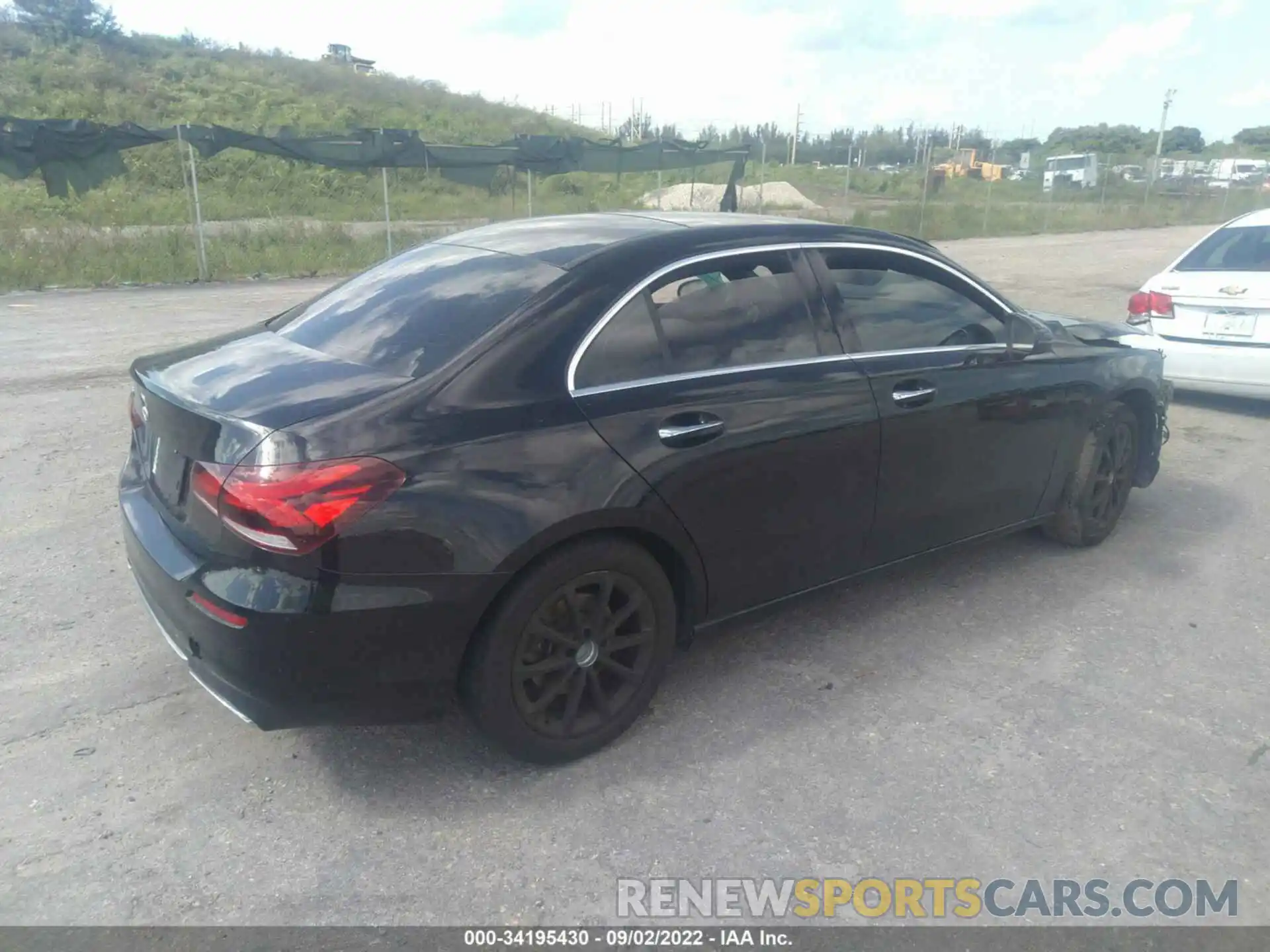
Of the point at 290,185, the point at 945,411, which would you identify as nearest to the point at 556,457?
the point at 945,411

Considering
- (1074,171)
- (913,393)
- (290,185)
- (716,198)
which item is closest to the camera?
(913,393)

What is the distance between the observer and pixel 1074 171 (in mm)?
44938

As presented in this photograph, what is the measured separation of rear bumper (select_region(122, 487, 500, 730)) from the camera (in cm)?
273

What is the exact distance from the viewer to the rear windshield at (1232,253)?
7.81 metres

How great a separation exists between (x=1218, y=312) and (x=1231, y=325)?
133mm

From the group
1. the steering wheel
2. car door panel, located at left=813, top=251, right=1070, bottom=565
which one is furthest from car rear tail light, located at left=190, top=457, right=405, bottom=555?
the steering wheel

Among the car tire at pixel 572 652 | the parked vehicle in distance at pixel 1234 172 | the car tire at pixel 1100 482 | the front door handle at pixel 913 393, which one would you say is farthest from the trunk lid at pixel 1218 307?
the parked vehicle in distance at pixel 1234 172

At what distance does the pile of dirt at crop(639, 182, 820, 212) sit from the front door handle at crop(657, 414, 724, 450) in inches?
917

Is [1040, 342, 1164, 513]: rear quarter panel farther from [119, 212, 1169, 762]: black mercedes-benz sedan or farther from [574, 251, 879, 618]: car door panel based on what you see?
[574, 251, 879, 618]: car door panel

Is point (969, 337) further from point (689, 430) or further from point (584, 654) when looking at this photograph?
point (584, 654)

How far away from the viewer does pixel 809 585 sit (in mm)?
3861

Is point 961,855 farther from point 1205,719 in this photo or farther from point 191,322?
point 191,322

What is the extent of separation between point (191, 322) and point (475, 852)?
1033cm
